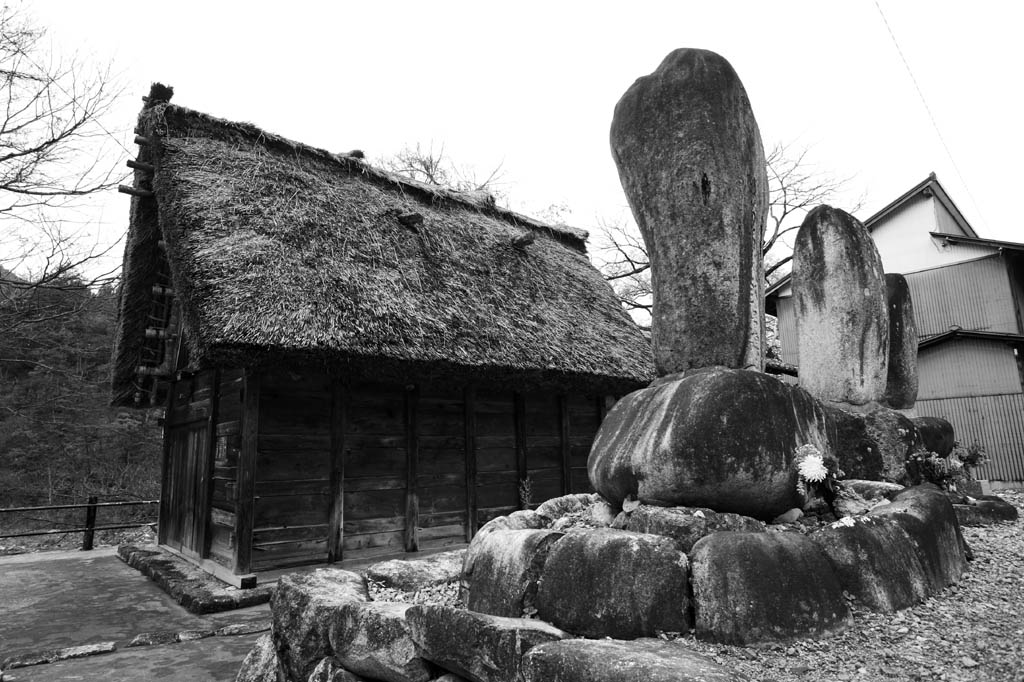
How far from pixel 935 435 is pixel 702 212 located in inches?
117

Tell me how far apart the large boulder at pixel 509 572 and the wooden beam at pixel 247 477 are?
157 inches

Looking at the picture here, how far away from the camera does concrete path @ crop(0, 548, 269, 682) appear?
4066mm

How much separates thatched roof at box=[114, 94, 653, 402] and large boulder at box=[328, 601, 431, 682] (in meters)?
3.34

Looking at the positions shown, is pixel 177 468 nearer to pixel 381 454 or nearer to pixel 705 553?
pixel 381 454

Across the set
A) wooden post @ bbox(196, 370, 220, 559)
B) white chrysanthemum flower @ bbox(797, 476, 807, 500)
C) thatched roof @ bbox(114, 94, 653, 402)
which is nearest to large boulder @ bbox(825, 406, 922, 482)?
white chrysanthemum flower @ bbox(797, 476, 807, 500)

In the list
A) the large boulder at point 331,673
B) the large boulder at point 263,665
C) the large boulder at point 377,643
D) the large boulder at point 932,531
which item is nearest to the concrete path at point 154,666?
the large boulder at point 263,665

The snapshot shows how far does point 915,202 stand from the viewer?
16609 millimetres

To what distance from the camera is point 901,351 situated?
529cm

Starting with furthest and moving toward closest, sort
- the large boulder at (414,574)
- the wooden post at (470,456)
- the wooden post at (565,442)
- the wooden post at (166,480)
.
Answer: the wooden post at (565,442), the wooden post at (166,480), the wooden post at (470,456), the large boulder at (414,574)

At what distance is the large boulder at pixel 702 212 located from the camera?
3.29 m

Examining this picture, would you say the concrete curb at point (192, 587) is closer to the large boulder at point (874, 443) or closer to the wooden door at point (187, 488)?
the wooden door at point (187, 488)

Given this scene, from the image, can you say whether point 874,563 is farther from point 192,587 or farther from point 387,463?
point 192,587

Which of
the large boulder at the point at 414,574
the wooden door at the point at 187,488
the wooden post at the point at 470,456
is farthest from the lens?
the wooden post at the point at 470,456

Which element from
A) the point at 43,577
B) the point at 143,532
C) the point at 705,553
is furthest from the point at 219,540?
the point at 143,532
